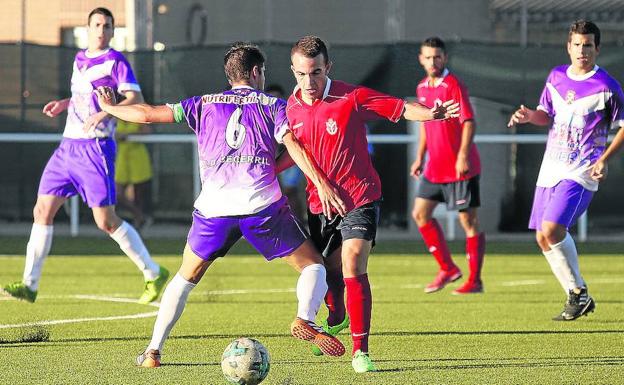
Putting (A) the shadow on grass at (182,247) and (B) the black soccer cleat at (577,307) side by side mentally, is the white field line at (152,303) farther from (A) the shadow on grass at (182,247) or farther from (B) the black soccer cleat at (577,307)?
(A) the shadow on grass at (182,247)

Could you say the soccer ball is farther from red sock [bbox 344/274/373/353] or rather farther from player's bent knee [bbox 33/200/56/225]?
player's bent knee [bbox 33/200/56/225]

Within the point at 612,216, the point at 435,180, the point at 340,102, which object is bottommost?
the point at 612,216

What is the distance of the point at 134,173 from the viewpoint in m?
18.9

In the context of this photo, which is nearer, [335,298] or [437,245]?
[335,298]

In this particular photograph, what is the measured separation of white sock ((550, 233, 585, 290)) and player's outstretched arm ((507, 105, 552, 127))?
0.88 m

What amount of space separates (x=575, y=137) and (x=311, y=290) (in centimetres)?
304

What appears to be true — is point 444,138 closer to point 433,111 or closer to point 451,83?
point 451,83

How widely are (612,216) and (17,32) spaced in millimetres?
8714

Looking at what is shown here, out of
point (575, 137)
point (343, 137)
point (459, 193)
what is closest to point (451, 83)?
point (459, 193)

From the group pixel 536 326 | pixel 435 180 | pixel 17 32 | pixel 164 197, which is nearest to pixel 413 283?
pixel 435 180

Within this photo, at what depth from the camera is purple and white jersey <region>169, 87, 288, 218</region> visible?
7668 millimetres

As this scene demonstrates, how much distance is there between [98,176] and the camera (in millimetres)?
10555

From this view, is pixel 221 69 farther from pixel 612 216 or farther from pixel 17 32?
pixel 612 216

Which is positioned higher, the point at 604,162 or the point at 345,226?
the point at 604,162
